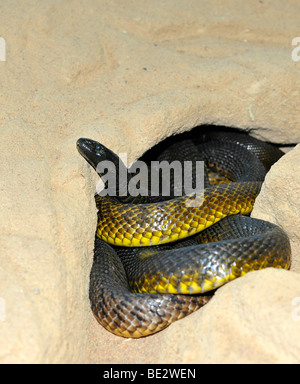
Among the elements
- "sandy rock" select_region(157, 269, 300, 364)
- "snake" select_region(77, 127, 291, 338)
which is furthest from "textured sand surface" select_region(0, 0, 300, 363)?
"snake" select_region(77, 127, 291, 338)

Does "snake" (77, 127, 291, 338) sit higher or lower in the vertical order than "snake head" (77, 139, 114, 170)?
lower

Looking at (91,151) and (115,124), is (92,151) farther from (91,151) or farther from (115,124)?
(115,124)

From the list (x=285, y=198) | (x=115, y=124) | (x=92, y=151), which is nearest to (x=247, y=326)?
(x=285, y=198)

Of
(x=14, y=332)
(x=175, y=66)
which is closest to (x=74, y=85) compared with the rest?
(x=175, y=66)

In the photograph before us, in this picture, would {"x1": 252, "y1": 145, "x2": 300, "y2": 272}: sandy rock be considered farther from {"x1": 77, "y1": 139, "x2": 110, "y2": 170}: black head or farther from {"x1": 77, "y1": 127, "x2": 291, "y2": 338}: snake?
{"x1": 77, "y1": 139, "x2": 110, "y2": 170}: black head
